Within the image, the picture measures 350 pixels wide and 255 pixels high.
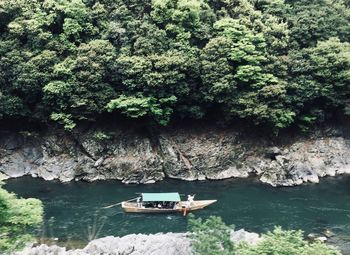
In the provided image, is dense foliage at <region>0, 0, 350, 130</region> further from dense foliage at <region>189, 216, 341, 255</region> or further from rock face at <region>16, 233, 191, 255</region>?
dense foliage at <region>189, 216, 341, 255</region>

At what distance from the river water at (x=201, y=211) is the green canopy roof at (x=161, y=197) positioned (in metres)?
1.08

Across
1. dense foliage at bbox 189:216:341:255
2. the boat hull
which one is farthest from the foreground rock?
dense foliage at bbox 189:216:341:255

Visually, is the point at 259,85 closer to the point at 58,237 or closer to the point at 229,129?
the point at 229,129

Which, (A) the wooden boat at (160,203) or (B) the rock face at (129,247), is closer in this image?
(B) the rock face at (129,247)

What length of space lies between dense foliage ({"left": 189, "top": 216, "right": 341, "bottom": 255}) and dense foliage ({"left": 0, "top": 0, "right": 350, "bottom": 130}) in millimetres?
20248

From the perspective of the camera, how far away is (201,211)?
32.2 m

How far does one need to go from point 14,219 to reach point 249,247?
321 inches

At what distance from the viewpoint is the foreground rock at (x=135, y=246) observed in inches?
953

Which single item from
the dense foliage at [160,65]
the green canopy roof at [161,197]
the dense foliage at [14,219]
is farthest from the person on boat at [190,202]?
the dense foliage at [14,219]

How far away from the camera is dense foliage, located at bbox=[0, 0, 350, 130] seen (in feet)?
119

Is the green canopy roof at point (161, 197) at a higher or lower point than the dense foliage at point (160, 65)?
lower

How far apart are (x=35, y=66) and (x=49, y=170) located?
27.2 ft

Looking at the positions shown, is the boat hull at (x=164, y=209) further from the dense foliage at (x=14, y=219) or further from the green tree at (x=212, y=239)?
the dense foliage at (x=14, y=219)

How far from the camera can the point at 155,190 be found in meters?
35.6
